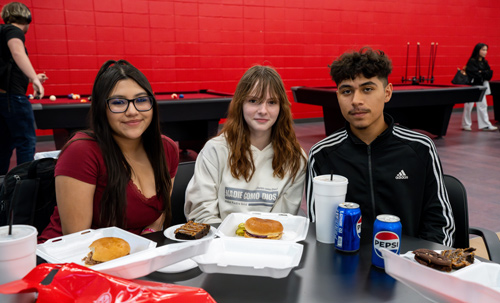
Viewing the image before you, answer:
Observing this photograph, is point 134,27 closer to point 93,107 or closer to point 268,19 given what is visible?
point 268,19

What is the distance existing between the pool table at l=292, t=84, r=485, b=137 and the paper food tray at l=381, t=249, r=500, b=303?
4643 mm

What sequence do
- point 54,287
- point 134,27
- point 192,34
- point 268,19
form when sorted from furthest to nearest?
point 268,19, point 192,34, point 134,27, point 54,287

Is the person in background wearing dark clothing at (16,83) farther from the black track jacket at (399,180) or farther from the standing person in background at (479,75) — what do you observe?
the standing person in background at (479,75)

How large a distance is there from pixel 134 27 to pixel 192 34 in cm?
97

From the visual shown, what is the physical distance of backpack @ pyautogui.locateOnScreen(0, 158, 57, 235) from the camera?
1.62 meters

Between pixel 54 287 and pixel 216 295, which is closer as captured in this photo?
pixel 54 287

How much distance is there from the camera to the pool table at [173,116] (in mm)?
3898

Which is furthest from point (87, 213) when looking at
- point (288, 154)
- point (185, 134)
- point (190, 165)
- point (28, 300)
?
point (185, 134)

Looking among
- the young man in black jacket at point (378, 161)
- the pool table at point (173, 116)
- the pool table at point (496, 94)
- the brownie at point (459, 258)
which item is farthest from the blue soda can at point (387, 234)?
the pool table at point (496, 94)

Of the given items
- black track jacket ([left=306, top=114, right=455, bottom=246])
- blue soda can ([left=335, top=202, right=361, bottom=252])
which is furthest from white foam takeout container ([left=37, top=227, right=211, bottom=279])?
black track jacket ([left=306, top=114, right=455, bottom=246])

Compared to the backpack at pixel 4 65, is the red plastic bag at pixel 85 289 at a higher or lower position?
lower

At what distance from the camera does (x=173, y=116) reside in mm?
4383

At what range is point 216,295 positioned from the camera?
106 cm

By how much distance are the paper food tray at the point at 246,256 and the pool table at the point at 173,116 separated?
245 centimetres
